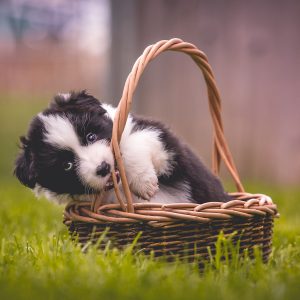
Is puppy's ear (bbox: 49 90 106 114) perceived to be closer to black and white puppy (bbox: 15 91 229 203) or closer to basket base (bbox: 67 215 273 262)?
black and white puppy (bbox: 15 91 229 203)

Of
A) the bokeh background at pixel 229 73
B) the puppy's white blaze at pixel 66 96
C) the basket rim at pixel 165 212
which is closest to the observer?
the basket rim at pixel 165 212

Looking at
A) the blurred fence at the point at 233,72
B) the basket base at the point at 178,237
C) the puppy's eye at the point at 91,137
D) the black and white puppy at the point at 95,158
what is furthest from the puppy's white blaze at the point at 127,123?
→ the blurred fence at the point at 233,72

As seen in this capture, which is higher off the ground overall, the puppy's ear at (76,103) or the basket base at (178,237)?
the puppy's ear at (76,103)

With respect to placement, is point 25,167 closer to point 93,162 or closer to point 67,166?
point 67,166

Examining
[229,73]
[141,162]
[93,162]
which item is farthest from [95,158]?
[229,73]

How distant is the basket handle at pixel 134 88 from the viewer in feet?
8.57

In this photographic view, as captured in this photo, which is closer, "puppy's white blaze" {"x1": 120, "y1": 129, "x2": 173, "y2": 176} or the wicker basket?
the wicker basket

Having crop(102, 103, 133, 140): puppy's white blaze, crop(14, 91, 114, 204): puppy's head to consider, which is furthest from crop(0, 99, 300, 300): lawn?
crop(102, 103, 133, 140): puppy's white blaze

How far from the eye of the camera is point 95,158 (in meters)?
2.75

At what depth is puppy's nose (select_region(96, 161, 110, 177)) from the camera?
271cm

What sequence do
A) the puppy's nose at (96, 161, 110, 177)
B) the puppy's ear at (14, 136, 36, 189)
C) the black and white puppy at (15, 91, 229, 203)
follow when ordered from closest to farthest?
1. the puppy's nose at (96, 161, 110, 177)
2. the black and white puppy at (15, 91, 229, 203)
3. the puppy's ear at (14, 136, 36, 189)

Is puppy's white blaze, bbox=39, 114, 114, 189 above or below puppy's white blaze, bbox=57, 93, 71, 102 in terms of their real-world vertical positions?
below

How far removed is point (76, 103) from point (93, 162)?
17.3 inches

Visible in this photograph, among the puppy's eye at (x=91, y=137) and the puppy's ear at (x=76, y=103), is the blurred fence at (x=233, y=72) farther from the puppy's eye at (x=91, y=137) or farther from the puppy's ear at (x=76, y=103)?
the puppy's eye at (x=91, y=137)
